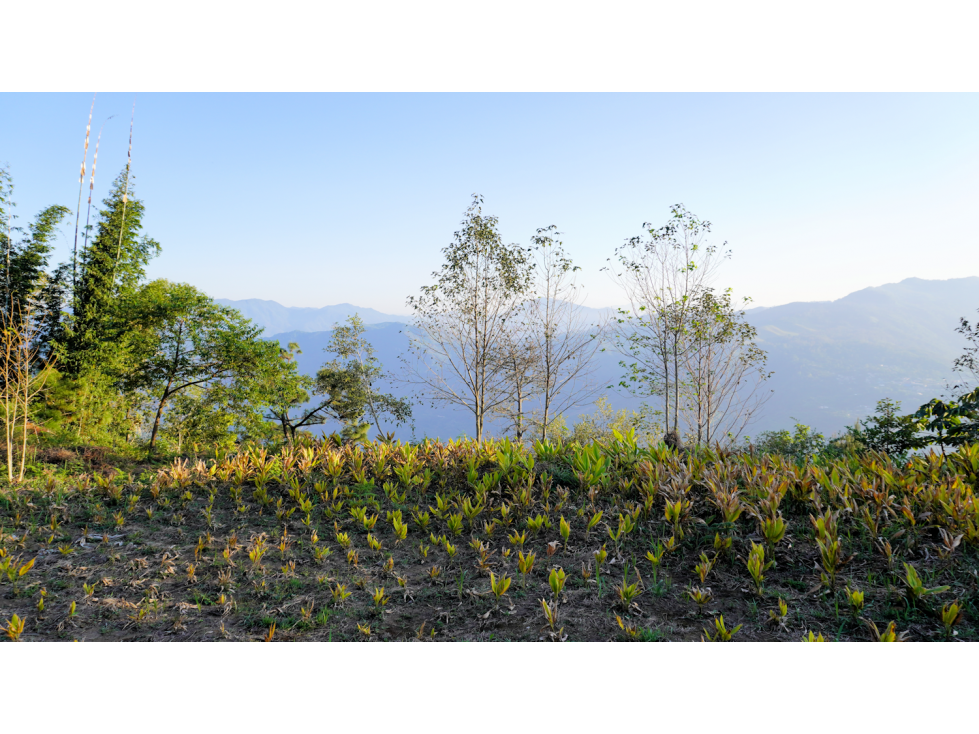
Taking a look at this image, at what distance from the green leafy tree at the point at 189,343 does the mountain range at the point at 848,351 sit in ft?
124

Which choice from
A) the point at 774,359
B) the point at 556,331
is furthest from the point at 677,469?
the point at 774,359

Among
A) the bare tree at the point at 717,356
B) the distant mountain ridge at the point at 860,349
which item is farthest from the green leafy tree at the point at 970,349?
the distant mountain ridge at the point at 860,349

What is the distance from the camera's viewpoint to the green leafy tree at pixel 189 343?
956cm

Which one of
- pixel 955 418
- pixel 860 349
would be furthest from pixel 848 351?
pixel 955 418

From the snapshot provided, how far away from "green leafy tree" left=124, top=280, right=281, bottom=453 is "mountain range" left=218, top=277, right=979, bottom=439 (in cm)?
3786

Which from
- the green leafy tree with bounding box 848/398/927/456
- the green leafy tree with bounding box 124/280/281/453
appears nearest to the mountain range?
the green leafy tree with bounding box 124/280/281/453

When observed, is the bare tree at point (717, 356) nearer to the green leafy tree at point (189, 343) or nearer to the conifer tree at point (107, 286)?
the green leafy tree at point (189, 343)

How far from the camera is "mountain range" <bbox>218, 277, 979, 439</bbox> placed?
74.2 metres

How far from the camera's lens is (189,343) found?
983cm

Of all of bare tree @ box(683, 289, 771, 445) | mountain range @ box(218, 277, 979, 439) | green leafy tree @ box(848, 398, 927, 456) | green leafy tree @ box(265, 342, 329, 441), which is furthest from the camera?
mountain range @ box(218, 277, 979, 439)

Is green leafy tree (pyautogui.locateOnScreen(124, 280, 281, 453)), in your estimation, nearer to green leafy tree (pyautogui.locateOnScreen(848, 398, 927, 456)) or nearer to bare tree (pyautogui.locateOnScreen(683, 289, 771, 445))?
bare tree (pyautogui.locateOnScreen(683, 289, 771, 445))

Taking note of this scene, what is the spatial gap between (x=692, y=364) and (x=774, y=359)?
98.8m

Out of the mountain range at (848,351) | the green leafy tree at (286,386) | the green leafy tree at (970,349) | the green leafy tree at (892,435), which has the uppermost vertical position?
the mountain range at (848,351)
